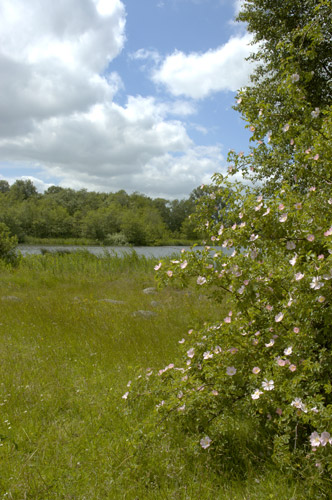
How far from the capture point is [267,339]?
2.74 m

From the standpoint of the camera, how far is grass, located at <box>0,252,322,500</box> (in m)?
2.27

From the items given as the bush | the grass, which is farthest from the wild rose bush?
the bush

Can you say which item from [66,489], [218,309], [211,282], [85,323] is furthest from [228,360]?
[218,309]

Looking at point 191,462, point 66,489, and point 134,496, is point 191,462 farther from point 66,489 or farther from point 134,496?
point 66,489

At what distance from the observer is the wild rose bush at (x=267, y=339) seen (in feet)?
7.26

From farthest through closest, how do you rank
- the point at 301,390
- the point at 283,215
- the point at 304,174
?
the point at 304,174 → the point at 283,215 → the point at 301,390

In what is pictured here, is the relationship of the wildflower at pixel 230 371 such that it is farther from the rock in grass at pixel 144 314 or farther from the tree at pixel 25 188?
the tree at pixel 25 188

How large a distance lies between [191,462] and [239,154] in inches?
102

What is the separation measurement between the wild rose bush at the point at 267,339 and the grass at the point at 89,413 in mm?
251

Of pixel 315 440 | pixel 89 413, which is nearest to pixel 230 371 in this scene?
pixel 315 440

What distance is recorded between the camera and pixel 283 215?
8.05 feet

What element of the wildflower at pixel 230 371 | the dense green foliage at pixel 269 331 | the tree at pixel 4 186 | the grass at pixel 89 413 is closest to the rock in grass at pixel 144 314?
the grass at pixel 89 413

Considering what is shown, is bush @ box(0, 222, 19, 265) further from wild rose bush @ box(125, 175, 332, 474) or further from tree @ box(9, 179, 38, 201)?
tree @ box(9, 179, 38, 201)

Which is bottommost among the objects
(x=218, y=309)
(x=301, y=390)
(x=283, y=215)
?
(x=218, y=309)
